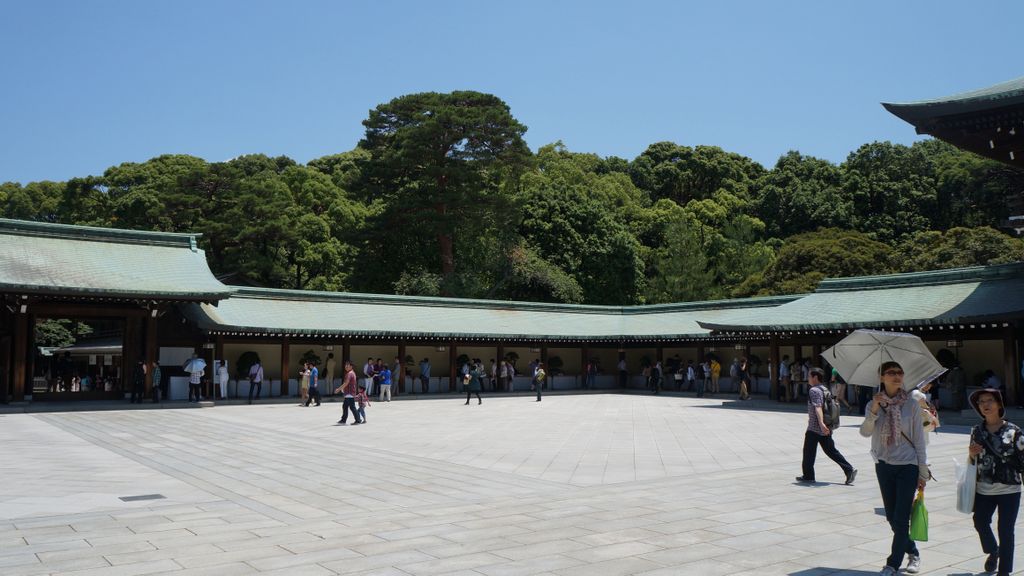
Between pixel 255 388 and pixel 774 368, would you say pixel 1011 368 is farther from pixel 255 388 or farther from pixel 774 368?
pixel 255 388

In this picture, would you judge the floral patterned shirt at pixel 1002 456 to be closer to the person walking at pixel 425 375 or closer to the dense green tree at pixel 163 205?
the person walking at pixel 425 375

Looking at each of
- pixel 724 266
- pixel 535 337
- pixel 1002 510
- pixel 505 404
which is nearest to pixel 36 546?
pixel 1002 510

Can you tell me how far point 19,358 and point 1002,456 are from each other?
25.9m

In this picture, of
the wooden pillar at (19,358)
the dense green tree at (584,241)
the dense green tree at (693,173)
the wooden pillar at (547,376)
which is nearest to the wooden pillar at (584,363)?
the wooden pillar at (547,376)

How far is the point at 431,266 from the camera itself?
51.4 meters

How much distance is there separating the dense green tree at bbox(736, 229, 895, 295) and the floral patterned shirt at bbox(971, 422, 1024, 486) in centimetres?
4019

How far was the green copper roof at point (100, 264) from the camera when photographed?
23.8 meters

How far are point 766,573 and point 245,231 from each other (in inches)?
1701

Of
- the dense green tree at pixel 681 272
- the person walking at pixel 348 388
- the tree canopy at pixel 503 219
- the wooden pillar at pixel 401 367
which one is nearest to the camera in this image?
the person walking at pixel 348 388

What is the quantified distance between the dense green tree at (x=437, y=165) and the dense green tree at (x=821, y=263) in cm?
1699

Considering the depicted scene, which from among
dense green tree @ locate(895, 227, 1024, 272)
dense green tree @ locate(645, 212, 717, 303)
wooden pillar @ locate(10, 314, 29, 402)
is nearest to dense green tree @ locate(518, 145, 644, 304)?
dense green tree @ locate(645, 212, 717, 303)

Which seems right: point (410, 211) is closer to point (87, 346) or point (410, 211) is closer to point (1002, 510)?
point (87, 346)

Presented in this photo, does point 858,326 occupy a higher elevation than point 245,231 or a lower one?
lower

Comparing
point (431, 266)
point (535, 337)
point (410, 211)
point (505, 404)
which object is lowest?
point (505, 404)
